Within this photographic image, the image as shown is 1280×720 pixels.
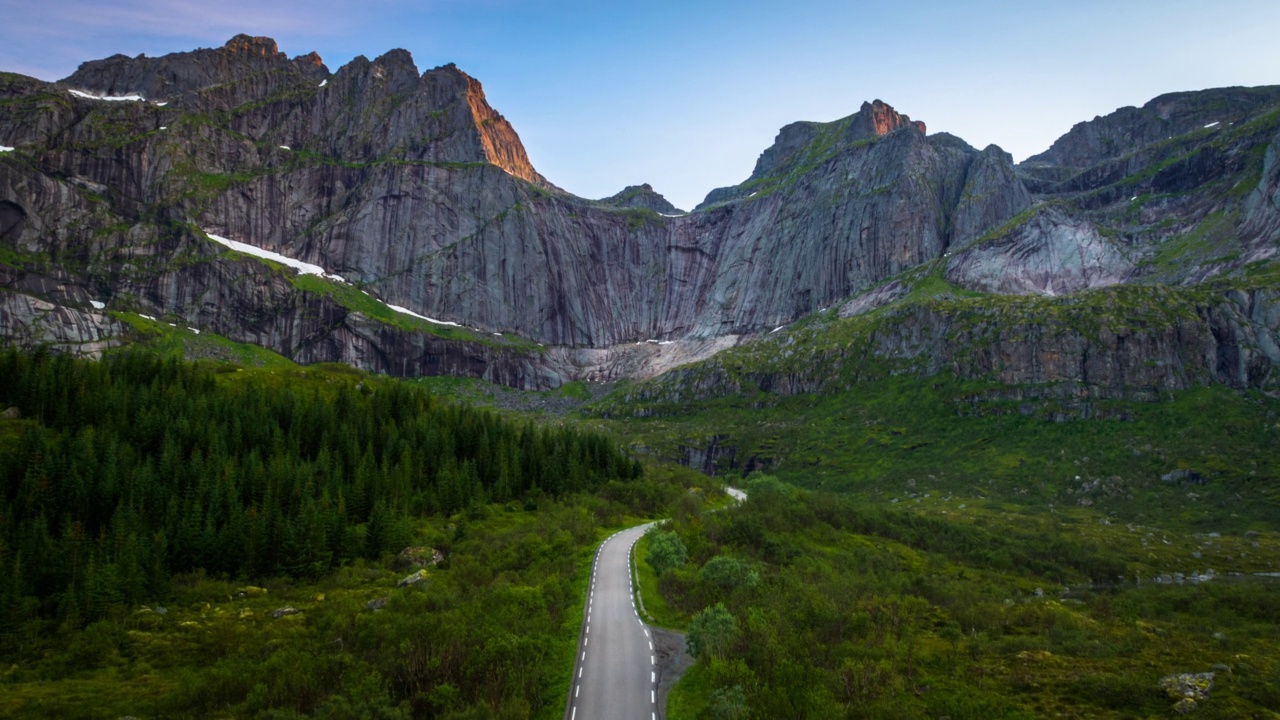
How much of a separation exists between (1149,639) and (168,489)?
8634 cm

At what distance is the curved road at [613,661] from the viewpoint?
31.0m

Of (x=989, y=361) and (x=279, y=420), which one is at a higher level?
(x=989, y=361)

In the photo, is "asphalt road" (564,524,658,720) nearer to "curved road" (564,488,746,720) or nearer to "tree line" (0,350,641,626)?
"curved road" (564,488,746,720)

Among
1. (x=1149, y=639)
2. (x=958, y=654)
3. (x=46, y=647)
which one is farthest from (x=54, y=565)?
(x=1149, y=639)

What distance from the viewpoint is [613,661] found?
36656 millimetres

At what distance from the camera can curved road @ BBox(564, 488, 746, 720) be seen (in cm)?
3097

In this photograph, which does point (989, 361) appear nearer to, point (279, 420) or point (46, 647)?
point (279, 420)

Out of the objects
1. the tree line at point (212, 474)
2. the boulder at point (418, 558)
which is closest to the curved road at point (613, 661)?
the boulder at point (418, 558)

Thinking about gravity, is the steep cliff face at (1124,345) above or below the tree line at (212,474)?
above

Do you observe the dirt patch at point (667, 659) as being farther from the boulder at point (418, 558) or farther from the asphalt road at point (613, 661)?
the boulder at point (418, 558)

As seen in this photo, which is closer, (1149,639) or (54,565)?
(1149,639)

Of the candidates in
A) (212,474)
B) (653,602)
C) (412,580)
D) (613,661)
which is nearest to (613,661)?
(613,661)

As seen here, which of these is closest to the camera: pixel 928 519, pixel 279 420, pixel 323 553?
pixel 323 553

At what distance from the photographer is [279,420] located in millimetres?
94562
